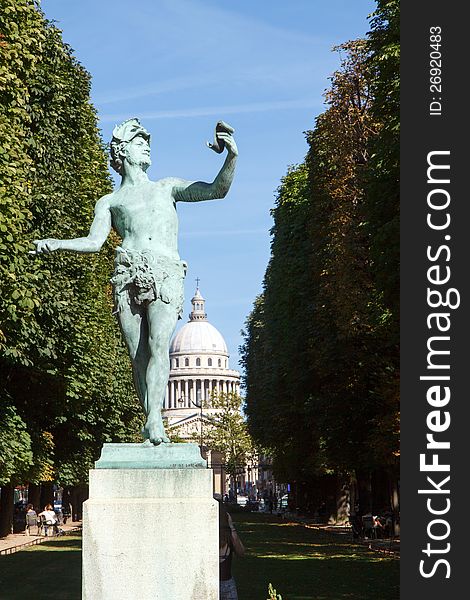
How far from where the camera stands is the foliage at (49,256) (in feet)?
87.2

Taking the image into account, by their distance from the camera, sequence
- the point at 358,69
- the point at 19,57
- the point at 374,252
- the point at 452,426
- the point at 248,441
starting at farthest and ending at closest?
the point at 248,441, the point at 358,69, the point at 374,252, the point at 19,57, the point at 452,426

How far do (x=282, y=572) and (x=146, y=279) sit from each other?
2266cm

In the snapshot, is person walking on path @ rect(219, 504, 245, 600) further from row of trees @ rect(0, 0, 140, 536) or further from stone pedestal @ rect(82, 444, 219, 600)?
row of trees @ rect(0, 0, 140, 536)

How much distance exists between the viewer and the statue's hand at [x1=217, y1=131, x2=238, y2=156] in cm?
1048

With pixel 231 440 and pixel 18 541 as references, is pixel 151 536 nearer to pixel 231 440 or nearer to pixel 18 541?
pixel 18 541

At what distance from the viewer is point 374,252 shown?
99.1 feet

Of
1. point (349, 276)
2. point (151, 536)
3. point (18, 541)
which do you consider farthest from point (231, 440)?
point (151, 536)

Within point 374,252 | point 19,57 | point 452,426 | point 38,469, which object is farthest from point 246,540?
point 452,426

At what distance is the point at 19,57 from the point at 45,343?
780 cm

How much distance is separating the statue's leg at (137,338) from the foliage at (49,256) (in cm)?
1492

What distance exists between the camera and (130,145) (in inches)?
434

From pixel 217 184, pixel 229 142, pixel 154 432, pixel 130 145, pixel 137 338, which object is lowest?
pixel 154 432

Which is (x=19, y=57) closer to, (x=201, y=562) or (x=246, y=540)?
(x=201, y=562)

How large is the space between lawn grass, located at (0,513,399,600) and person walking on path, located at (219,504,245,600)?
1183cm
